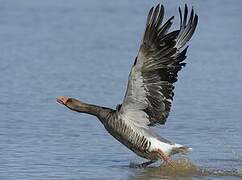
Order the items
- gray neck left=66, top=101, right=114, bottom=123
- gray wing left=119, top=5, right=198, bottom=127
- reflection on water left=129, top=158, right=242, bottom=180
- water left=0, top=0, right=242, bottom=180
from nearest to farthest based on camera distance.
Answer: gray wing left=119, top=5, right=198, bottom=127 < reflection on water left=129, top=158, right=242, bottom=180 < gray neck left=66, top=101, right=114, bottom=123 < water left=0, top=0, right=242, bottom=180

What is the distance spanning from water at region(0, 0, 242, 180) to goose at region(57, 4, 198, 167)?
0.34m

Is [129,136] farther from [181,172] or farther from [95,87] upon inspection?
[95,87]

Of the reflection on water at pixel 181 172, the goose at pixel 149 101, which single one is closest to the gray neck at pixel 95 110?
the goose at pixel 149 101

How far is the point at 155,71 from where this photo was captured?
35.4 ft

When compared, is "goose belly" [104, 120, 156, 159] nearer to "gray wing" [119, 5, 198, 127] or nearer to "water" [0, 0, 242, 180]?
"gray wing" [119, 5, 198, 127]

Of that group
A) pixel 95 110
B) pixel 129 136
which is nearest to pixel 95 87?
pixel 95 110

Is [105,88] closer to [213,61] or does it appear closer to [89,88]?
[89,88]

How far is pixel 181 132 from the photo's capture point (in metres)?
13.0

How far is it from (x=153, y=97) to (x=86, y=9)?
1489 centimetres

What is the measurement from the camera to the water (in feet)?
37.2

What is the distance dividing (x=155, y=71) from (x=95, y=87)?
17.7ft

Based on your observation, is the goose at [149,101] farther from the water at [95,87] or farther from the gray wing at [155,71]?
the water at [95,87]

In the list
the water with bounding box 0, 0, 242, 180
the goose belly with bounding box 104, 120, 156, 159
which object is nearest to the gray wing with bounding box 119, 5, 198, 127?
the goose belly with bounding box 104, 120, 156, 159

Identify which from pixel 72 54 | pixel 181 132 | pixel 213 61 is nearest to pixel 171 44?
pixel 181 132
